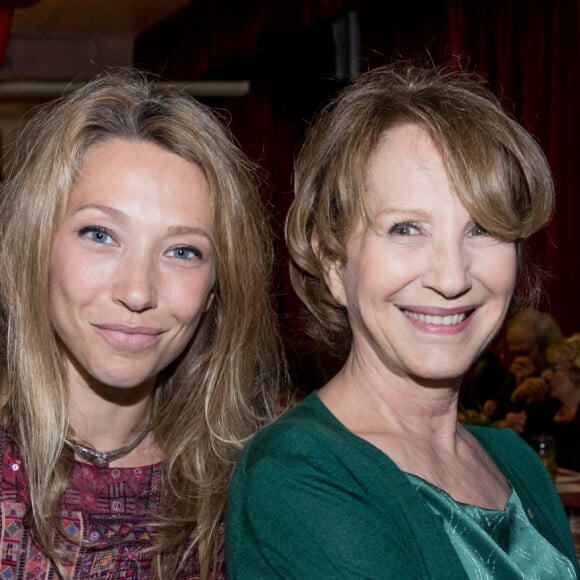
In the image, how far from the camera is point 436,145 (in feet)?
4.65

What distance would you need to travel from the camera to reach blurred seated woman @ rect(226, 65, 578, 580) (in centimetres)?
130

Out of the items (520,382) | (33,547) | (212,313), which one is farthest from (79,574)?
(520,382)

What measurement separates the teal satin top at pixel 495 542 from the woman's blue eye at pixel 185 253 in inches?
23.9

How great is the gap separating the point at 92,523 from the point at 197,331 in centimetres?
40

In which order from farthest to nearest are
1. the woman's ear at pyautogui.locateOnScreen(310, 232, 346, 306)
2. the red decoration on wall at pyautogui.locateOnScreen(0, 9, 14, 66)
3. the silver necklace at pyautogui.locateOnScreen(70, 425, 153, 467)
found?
the red decoration on wall at pyautogui.locateOnScreen(0, 9, 14, 66) → the silver necklace at pyautogui.locateOnScreen(70, 425, 153, 467) → the woman's ear at pyautogui.locateOnScreen(310, 232, 346, 306)

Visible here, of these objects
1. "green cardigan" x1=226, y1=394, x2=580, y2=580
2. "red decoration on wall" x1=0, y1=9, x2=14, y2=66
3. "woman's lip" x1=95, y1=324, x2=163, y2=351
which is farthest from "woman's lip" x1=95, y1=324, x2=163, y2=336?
"red decoration on wall" x1=0, y1=9, x2=14, y2=66

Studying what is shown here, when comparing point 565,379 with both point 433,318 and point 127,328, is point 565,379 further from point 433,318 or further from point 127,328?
point 433,318

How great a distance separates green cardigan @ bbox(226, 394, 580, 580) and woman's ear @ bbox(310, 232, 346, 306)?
185 millimetres

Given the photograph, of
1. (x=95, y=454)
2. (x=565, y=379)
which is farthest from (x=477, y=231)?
(x=565, y=379)

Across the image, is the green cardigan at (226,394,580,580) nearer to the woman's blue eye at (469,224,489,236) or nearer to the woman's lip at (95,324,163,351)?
the woman's blue eye at (469,224,489,236)

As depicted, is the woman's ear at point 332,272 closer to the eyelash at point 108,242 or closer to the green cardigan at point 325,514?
the green cardigan at point 325,514

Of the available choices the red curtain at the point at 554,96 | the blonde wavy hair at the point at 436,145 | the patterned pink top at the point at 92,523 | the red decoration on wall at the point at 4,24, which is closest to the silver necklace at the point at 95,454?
the patterned pink top at the point at 92,523

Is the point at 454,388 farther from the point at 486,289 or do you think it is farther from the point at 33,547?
the point at 33,547

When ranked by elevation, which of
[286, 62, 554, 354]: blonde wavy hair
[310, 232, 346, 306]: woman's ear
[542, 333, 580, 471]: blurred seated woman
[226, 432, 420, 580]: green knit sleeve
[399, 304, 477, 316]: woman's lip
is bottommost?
[542, 333, 580, 471]: blurred seated woman
